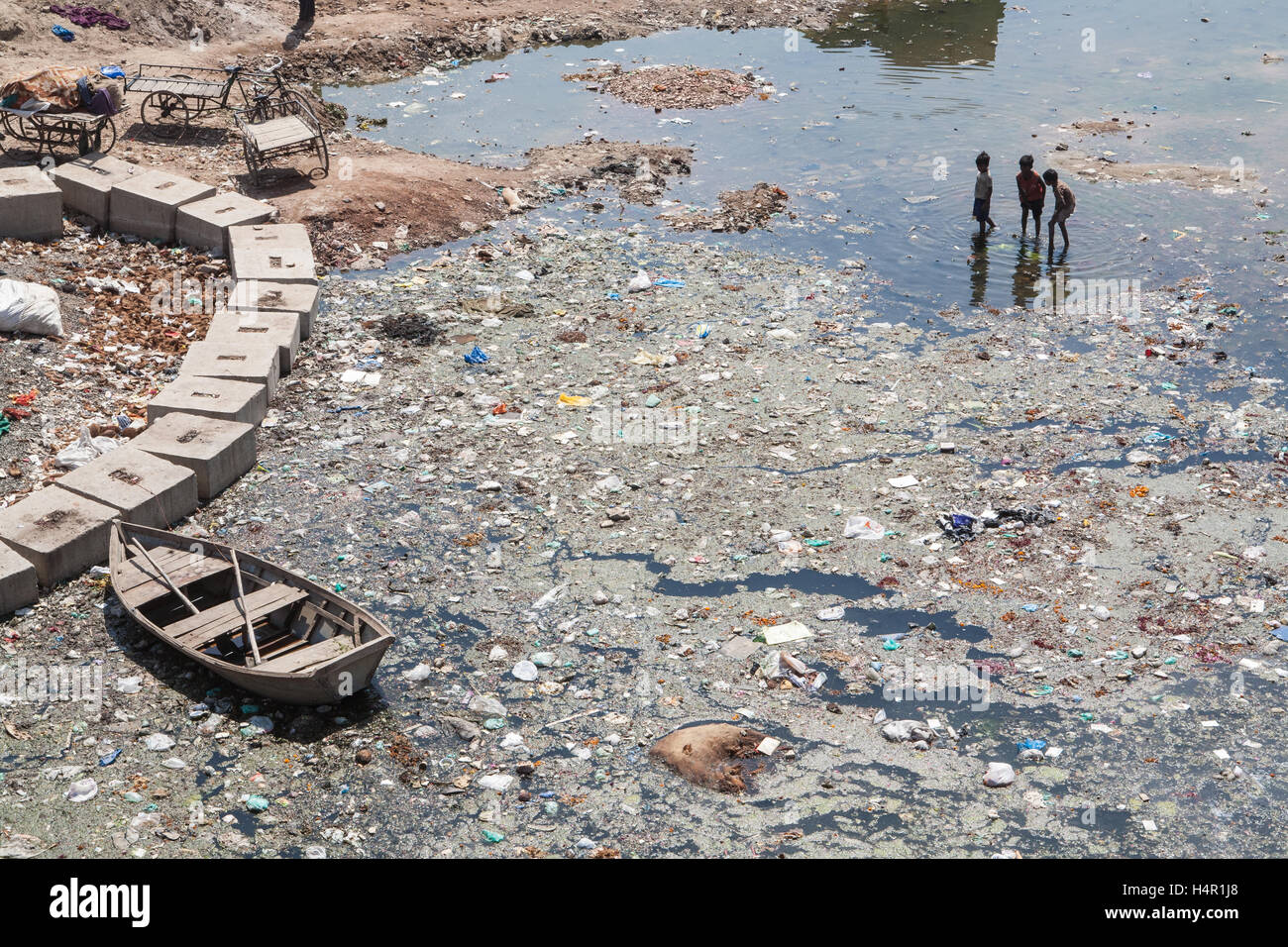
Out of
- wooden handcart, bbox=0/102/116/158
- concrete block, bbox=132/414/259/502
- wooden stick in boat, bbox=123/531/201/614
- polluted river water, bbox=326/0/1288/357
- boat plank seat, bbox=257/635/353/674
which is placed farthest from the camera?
wooden handcart, bbox=0/102/116/158

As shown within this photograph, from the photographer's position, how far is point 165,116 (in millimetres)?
14570

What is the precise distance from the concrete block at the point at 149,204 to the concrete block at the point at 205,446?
4149 millimetres

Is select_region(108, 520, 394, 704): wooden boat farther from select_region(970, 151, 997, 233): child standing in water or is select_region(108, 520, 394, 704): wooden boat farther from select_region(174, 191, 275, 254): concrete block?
select_region(970, 151, 997, 233): child standing in water

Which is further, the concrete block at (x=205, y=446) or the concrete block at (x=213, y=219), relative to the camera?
the concrete block at (x=213, y=219)

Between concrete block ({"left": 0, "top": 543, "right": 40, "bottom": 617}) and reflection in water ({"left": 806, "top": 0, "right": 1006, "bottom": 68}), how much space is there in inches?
609

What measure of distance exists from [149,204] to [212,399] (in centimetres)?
412

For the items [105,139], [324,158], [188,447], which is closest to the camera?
[188,447]

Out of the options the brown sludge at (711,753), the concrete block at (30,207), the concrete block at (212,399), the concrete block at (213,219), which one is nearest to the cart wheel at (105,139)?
the concrete block at (30,207)

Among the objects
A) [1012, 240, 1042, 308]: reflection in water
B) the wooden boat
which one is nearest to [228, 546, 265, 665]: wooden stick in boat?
the wooden boat

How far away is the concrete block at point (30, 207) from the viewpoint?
11.4 m

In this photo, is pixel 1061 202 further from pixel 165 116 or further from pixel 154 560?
pixel 165 116

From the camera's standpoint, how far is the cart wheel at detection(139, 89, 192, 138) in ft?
46.7

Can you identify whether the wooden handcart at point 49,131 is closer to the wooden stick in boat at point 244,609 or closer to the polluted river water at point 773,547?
the polluted river water at point 773,547

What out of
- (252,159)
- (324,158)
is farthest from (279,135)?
(324,158)
